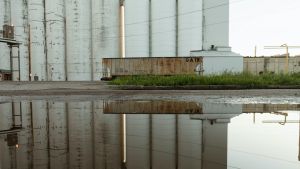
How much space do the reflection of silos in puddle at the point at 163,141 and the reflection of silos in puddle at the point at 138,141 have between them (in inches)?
4.0

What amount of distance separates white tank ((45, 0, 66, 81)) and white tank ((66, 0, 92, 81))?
62 cm

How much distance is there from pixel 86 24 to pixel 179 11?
10823mm

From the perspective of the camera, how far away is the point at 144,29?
3148 centimetres

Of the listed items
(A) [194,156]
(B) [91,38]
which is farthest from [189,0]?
(A) [194,156]

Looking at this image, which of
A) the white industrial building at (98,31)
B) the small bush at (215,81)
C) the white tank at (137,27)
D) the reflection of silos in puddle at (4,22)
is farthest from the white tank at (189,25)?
the reflection of silos in puddle at (4,22)

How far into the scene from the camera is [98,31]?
31.4 meters

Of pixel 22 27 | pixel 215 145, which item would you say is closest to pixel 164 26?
pixel 22 27

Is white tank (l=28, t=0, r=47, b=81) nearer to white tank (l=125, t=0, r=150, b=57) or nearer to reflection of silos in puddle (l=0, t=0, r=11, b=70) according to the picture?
reflection of silos in puddle (l=0, t=0, r=11, b=70)

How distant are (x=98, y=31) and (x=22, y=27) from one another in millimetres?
8808

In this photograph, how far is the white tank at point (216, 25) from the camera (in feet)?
102

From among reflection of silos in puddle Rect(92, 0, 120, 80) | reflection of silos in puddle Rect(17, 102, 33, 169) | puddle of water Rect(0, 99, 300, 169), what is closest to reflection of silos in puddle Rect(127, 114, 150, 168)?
puddle of water Rect(0, 99, 300, 169)

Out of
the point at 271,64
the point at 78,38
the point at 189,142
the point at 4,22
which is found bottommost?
the point at 189,142

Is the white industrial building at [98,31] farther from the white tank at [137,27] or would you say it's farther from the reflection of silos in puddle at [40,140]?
the reflection of silos in puddle at [40,140]

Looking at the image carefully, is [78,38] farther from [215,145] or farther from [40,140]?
[215,145]
